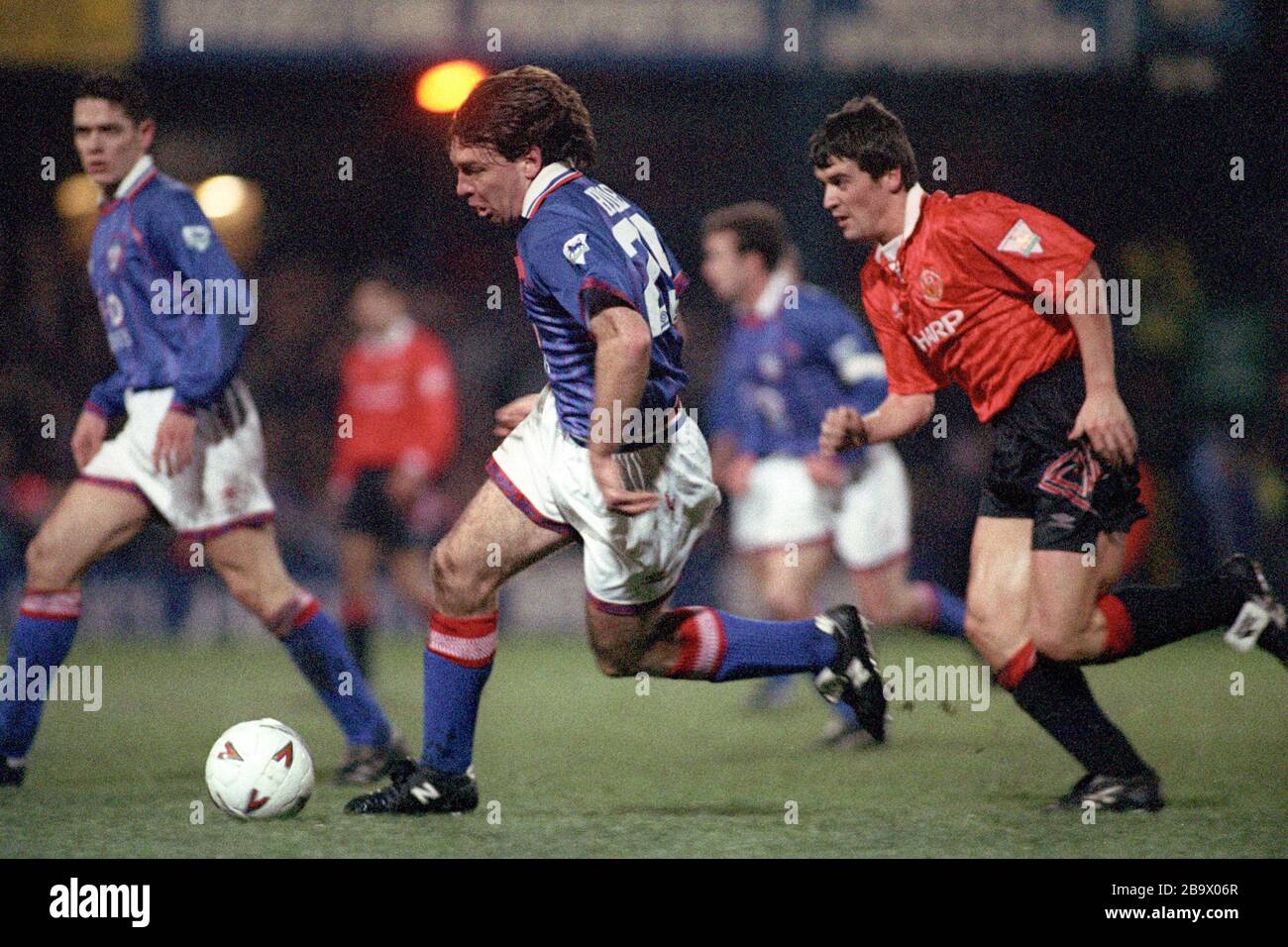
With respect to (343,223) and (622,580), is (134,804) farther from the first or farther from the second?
(343,223)

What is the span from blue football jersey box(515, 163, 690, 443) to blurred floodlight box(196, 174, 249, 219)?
35.5 ft

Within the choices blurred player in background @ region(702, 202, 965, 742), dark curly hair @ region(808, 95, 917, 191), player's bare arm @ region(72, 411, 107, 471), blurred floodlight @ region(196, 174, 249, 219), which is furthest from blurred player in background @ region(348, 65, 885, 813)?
blurred floodlight @ region(196, 174, 249, 219)

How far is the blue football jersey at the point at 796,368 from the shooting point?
23.2ft

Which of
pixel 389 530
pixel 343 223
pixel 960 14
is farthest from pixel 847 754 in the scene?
pixel 343 223

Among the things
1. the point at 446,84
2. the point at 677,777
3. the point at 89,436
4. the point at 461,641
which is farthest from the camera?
the point at 446,84

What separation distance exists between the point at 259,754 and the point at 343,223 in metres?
11.0

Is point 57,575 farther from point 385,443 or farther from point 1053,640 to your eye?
point 385,443

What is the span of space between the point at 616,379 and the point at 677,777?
1908 millimetres

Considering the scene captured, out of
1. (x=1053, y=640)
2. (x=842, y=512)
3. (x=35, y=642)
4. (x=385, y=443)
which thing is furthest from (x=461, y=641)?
(x=385, y=443)

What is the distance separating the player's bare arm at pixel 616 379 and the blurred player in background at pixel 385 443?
428 centimetres

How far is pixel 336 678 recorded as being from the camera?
5.45 m

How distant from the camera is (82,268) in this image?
13.9 m

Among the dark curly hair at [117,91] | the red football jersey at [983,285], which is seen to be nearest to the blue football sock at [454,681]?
the red football jersey at [983,285]
